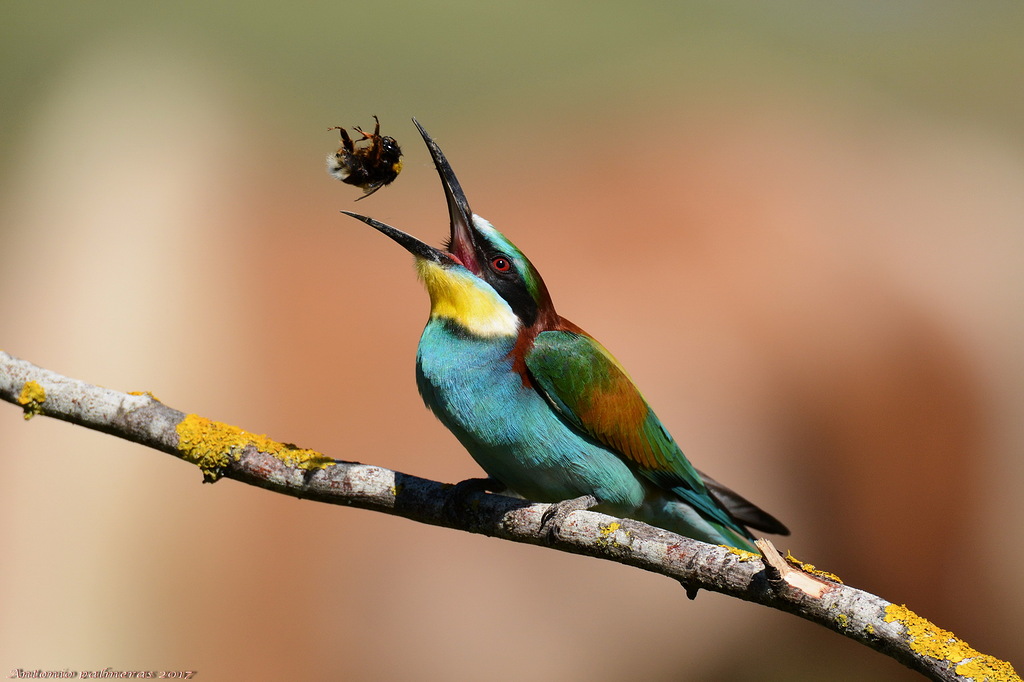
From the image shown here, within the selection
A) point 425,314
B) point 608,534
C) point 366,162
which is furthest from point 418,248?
point 425,314

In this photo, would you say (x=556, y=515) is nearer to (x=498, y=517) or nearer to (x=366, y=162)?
(x=498, y=517)

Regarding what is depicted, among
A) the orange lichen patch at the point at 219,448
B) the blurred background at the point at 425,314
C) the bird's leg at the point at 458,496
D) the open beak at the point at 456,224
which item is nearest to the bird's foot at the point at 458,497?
the bird's leg at the point at 458,496

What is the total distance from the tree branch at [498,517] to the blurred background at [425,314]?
6.65 feet

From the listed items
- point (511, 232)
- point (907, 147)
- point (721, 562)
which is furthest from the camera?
point (907, 147)

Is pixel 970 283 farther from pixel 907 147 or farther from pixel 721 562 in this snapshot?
pixel 721 562

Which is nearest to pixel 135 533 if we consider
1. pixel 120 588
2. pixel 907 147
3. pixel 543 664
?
pixel 120 588

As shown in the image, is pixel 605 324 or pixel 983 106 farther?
pixel 983 106

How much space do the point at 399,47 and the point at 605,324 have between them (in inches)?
127

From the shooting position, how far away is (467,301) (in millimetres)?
Answer: 2357

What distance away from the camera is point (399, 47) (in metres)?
6.61

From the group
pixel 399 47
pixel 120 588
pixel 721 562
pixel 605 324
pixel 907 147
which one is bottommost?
pixel 120 588

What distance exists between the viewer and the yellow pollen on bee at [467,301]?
2346 mm

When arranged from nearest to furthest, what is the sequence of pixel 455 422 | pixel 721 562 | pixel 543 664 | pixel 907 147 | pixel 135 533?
pixel 721 562, pixel 455 422, pixel 543 664, pixel 135 533, pixel 907 147

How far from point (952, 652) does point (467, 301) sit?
1.36m
